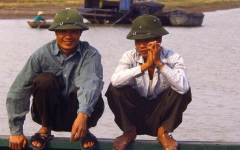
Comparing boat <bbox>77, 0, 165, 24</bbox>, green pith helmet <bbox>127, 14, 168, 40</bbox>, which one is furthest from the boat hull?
green pith helmet <bbox>127, 14, 168, 40</bbox>

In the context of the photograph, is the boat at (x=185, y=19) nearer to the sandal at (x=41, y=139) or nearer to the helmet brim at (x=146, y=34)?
the helmet brim at (x=146, y=34)

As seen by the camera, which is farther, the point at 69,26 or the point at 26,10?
the point at 26,10

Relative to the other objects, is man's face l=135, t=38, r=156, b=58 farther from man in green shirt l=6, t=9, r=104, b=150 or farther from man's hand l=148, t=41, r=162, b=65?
man in green shirt l=6, t=9, r=104, b=150

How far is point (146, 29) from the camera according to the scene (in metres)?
4.44

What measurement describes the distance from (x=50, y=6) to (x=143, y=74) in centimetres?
3147

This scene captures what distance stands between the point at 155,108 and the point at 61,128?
0.69 meters

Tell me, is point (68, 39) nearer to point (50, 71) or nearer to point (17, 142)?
point (50, 71)

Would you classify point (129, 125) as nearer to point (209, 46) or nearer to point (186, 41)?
point (209, 46)

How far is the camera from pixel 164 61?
175 inches

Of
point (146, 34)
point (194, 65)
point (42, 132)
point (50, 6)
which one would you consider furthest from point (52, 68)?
point (50, 6)

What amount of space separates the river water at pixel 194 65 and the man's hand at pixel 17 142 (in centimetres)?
298

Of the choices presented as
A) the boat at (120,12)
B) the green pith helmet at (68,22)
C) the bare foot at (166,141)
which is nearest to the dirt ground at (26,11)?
the boat at (120,12)

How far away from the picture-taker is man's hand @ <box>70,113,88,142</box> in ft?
13.2

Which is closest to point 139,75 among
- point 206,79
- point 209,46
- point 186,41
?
point 206,79
